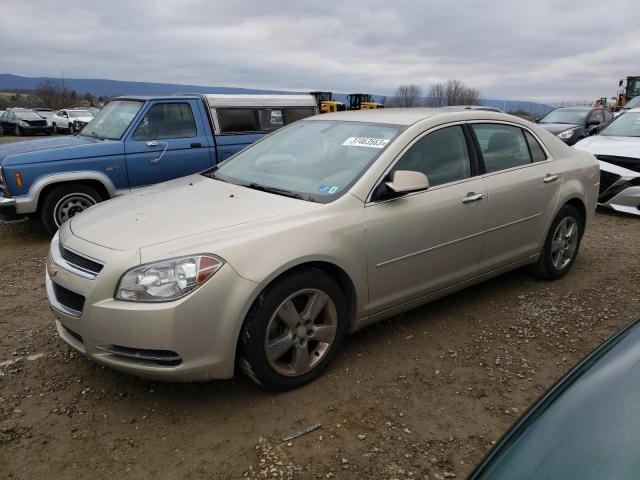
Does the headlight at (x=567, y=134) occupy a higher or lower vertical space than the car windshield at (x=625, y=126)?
lower

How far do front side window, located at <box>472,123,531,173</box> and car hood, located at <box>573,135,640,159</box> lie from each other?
163 inches

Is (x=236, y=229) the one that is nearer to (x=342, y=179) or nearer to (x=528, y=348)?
(x=342, y=179)

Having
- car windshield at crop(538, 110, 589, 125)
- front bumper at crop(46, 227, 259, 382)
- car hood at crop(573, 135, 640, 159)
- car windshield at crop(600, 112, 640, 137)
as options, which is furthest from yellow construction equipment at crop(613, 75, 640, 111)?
front bumper at crop(46, 227, 259, 382)

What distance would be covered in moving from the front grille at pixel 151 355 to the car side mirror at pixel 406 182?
1583 millimetres

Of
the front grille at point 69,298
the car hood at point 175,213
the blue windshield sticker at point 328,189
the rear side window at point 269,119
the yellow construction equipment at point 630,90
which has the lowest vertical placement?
the front grille at point 69,298

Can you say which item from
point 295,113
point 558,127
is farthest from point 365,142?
point 558,127

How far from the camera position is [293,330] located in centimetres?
289

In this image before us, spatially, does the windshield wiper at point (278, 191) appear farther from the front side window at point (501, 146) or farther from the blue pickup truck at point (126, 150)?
the blue pickup truck at point (126, 150)

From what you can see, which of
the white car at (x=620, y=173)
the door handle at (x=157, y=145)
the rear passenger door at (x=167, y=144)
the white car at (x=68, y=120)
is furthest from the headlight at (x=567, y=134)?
the white car at (x=68, y=120)

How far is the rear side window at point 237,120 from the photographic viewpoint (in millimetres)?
7031

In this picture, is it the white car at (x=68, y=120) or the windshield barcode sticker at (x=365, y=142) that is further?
the white car at (x=68, y=120)

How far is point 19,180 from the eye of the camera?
19.0ft

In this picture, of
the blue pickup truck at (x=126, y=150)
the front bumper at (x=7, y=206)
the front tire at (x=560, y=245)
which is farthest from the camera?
the blue pickup truck at (x=126, y=150)

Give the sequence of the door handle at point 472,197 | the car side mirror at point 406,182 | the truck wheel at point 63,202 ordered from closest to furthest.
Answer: the car side mirror at point 406,182 → the door handle at point 472,197 → the truck wheel at point 63,202
